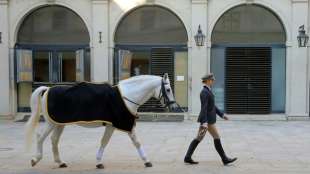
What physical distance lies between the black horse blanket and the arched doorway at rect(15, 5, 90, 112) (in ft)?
35.7

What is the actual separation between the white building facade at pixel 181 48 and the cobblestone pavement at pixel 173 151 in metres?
2.53

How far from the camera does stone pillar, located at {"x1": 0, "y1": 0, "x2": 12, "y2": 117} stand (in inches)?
810

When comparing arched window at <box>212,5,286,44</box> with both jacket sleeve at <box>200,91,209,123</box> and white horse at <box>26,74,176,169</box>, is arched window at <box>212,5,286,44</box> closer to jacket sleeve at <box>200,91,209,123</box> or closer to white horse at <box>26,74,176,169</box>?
jacket sleeve at <box>200,91,209,123</box>

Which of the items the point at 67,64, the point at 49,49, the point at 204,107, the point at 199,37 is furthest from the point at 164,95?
the point at 49,49

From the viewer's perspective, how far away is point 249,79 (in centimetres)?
2048

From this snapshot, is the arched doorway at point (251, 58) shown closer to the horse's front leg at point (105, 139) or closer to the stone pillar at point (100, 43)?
the stone pillar at point (100, 43)

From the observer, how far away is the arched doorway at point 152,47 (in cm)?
2055

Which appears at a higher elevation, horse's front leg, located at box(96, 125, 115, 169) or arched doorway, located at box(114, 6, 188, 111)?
arched doorway, located at box(114, 6, 188, 111)

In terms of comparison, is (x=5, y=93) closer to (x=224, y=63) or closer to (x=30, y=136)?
(x=224, y=63)

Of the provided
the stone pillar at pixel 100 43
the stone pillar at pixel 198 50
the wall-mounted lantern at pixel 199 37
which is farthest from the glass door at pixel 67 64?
the wall-mounted lantern at pixel 199 37

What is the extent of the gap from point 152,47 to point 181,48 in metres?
1.19

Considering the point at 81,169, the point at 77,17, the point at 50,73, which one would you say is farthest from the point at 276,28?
the point at 81,169

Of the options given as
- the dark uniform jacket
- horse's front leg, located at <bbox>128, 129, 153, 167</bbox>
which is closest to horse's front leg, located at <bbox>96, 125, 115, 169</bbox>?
horse's front leg, located at <bbox>128, 129, 153, 167</bbox>

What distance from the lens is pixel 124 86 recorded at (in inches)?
393
